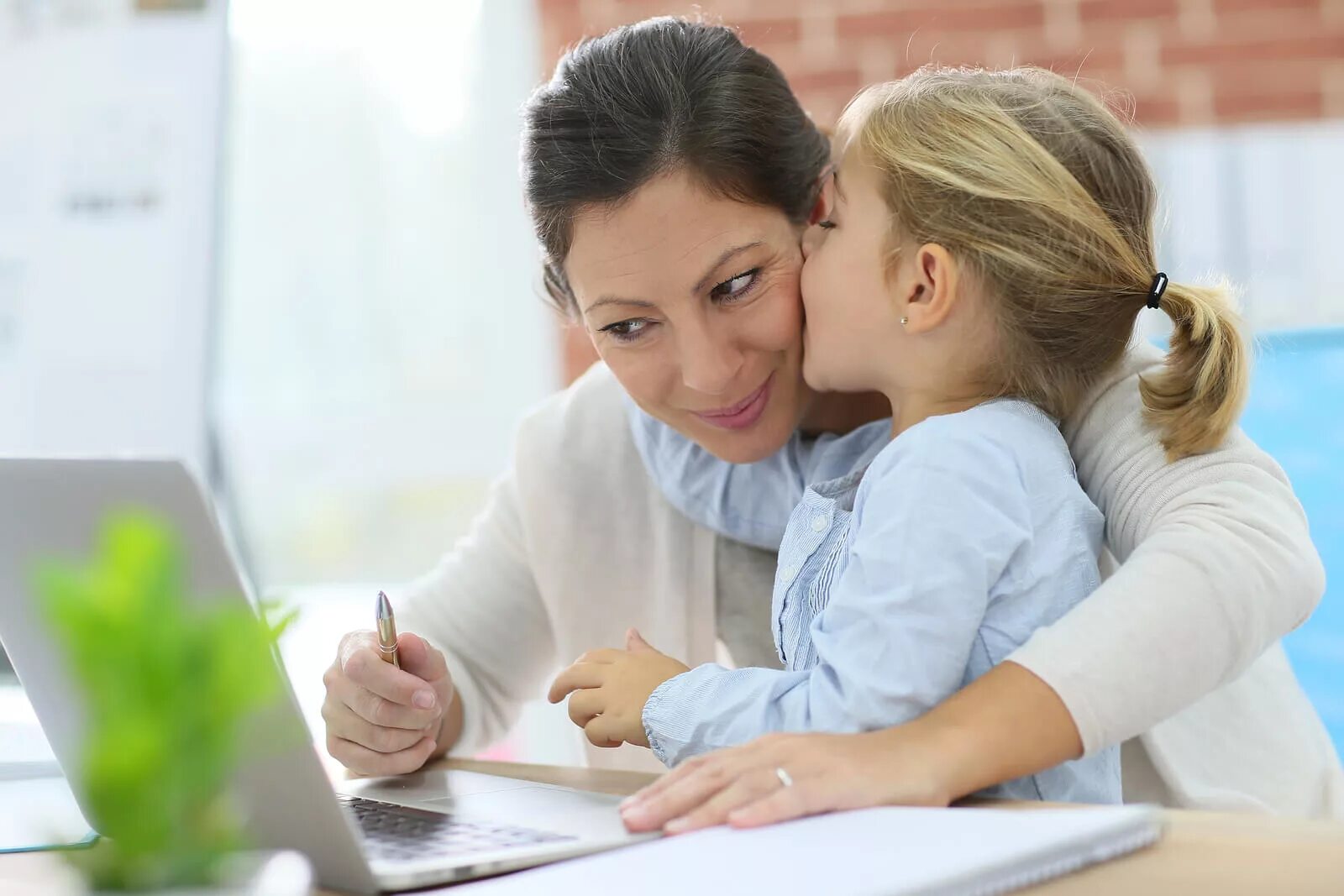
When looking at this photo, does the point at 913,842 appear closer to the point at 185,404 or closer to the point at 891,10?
the point at 185,404

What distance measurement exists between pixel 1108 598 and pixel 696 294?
19.8 inches

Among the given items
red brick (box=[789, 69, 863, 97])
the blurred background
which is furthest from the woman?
red brick (box=[789, 69, 863, 97])

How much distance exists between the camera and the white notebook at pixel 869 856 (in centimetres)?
61

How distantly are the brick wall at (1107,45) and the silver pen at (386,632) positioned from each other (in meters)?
1.60

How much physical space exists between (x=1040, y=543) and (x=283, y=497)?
2.36 m

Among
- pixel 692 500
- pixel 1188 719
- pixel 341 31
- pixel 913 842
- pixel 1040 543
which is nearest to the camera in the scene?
pixel 913 842

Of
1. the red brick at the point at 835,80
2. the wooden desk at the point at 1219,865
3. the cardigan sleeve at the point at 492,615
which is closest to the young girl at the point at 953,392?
the wooden desk at the point at 1219,865

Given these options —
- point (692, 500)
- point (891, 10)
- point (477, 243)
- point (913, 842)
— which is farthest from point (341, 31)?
point (913, 842)

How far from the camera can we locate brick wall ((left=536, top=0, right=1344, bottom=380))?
2414mm

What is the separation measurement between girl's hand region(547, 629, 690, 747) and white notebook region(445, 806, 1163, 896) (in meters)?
0.27

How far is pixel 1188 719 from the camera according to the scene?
1.22m

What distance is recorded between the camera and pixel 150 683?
1.38 ft

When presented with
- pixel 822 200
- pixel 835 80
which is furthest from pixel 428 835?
pixel 835 80

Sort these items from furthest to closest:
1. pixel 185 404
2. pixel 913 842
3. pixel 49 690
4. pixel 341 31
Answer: pixel 341 31 < pixel 185 404 < pixel 49 690 < pixel 913 842
